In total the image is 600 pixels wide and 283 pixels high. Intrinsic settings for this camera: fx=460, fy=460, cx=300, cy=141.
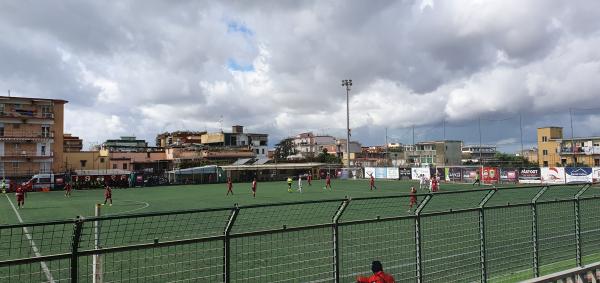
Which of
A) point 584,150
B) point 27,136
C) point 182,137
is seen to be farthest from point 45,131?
point 584,150

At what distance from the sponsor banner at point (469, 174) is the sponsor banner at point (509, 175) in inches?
126

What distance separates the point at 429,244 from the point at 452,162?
9754cm

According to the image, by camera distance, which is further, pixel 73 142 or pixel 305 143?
pixel 305 143

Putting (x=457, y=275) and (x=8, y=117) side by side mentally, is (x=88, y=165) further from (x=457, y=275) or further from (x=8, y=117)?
(x=457, y=275)

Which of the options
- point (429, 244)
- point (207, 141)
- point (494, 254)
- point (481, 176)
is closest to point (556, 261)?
point (494, 254)

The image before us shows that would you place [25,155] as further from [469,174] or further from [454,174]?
[469,174]

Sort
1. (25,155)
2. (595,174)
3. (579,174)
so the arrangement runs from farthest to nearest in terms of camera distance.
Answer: (25,155)
(579,174)
(595,174)

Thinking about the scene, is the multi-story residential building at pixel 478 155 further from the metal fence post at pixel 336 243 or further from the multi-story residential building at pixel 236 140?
the metal fence post at pixel 336 243

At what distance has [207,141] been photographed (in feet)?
440

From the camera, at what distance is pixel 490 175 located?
53438mm

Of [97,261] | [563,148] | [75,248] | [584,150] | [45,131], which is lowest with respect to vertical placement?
[97,261]

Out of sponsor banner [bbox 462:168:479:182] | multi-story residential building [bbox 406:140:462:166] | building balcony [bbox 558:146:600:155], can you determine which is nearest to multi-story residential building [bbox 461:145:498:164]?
multi-story residential building [bbox 406:140:462:166]

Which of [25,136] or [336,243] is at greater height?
[25,136]

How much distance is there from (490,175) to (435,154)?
63001 millimetres
